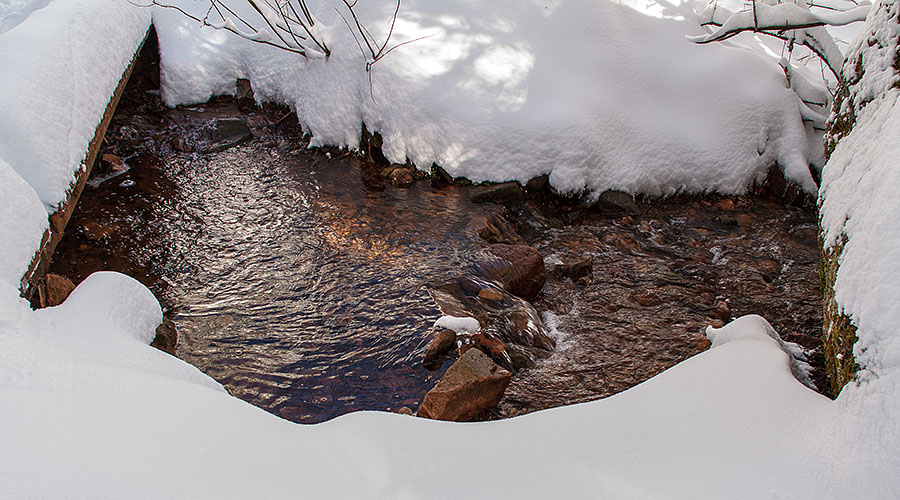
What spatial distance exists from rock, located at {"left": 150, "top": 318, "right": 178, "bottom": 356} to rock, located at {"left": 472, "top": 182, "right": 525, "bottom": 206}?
2.58 meters

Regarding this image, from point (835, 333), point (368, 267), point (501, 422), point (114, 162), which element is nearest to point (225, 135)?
point (114, 162)

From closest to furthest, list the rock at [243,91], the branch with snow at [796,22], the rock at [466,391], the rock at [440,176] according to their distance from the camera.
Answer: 1. the rock at [466,391]
2. the branch with snow at [796,22]
3. the rock at [440,176]
4. the rock at [243,91]

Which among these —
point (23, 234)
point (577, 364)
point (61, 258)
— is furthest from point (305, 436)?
point (61, 258)

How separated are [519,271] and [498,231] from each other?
2.16 ft

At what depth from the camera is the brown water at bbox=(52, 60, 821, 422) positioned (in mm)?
3191

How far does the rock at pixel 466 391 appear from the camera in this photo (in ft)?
8.79

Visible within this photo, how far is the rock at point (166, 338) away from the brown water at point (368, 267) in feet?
0.21

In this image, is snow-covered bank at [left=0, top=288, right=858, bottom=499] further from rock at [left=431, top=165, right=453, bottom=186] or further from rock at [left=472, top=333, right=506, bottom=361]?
rock at [left=431, top=165, right=453, bottom=186]

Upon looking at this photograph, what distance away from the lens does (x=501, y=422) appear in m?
2.11

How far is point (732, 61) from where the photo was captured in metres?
5.23

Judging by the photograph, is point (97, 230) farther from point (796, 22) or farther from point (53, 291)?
point (796, 22)

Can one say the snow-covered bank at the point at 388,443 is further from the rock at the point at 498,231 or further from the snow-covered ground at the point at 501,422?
the rock at the point at 498,231

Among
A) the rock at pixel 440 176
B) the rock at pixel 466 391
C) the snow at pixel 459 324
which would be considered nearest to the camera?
the rock at pixel 466 391

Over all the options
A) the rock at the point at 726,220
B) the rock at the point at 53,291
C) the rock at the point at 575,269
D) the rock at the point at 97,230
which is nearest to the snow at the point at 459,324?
the rock at the point at 575,269
